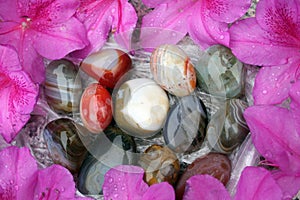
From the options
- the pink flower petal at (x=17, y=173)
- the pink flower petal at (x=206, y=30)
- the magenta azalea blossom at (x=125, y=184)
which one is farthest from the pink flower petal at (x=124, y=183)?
the pink flower petal at (x=206, y=30)

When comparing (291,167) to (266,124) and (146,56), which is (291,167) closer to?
(266,124)

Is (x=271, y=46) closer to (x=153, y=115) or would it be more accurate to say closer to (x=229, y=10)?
(x=229, y=10)

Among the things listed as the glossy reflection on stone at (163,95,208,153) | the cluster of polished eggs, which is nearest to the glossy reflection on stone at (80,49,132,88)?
the cluster of polished eggs

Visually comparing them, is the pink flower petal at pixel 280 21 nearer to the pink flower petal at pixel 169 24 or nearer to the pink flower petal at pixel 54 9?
the pink flower petal at pixel 169 24

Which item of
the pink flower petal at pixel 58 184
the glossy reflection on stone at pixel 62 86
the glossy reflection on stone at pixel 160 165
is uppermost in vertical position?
the glossy reflection on stone at pixel 62 86

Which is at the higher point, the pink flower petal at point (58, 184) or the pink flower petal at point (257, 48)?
the pink flower petal at point (257, 48)

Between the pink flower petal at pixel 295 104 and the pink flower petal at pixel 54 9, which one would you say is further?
the pink flower petal at pixel 54 9

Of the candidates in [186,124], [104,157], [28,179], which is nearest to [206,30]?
[186,124]
